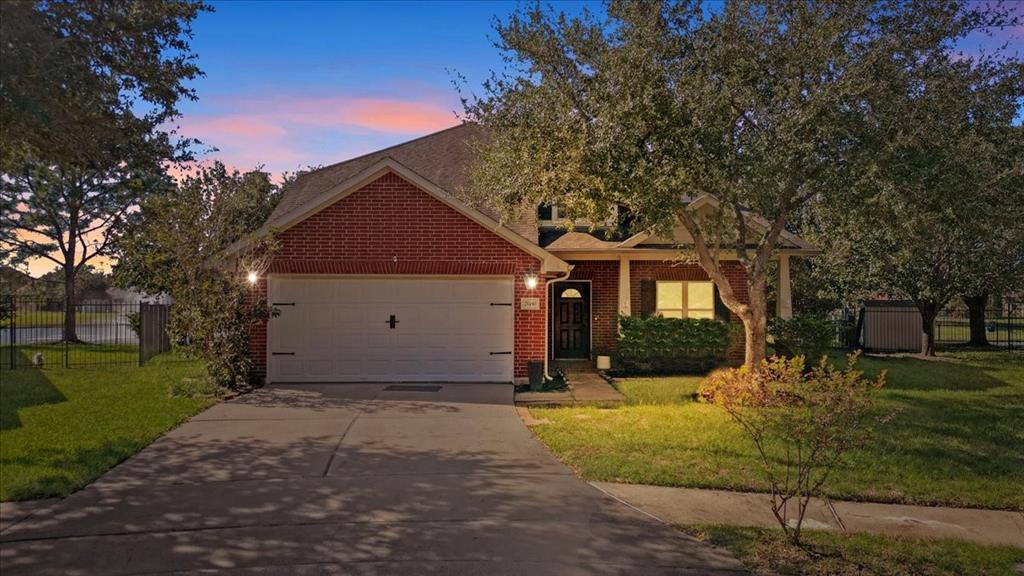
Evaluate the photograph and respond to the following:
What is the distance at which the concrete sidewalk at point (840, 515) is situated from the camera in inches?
239

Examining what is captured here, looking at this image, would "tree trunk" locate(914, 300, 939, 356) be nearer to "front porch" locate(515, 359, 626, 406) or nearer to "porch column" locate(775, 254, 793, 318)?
"porch column" locate(775, 254, 793, 318)

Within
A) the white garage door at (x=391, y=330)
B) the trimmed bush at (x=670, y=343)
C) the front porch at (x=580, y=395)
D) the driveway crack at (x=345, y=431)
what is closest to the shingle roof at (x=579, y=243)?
the trimmed bush at (x=670, y=343)

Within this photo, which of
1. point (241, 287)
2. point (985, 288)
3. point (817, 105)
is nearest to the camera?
point (817, 105)

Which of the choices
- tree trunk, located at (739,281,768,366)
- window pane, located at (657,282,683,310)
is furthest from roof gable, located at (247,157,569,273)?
window pane, located at (657,282,683,310)

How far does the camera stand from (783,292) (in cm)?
1700

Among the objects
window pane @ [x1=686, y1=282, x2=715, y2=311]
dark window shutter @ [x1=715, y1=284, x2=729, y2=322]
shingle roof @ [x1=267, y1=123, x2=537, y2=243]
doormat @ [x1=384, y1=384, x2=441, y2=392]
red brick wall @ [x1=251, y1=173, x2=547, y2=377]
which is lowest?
doormat @ [x1=384, y1=384, x2=441, y2=392]

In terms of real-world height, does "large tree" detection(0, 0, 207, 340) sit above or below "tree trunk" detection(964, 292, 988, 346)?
above

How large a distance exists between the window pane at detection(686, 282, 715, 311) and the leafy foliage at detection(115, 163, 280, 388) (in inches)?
389

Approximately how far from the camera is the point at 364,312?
13.5 m

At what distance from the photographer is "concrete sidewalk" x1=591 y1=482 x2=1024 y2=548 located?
6074mm

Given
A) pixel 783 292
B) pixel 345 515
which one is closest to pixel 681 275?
pixel 783 292

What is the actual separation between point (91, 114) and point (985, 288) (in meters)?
24.7

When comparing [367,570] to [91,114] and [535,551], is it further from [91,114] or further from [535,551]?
[91,114]

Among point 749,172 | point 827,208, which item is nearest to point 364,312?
point 749,172
